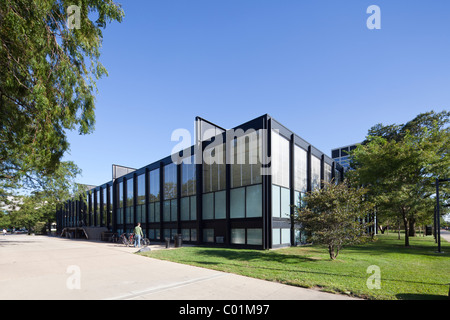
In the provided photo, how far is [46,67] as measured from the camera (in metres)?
7.00

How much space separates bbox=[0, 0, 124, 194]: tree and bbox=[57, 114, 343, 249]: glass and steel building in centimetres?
1170

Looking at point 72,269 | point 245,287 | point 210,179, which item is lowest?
point 72,269

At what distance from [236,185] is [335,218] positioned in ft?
31.0

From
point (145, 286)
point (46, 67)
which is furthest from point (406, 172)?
point (46, 67)

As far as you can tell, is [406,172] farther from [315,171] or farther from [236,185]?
[236,185]

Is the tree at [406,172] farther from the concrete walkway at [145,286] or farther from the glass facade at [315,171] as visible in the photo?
the concrete walkway at [145,286]

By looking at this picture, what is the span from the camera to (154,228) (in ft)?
95.6

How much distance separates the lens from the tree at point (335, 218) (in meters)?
11.6

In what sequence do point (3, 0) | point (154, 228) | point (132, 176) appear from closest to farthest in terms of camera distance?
point (3, 0)
point (154, 228)
point (132, 176)

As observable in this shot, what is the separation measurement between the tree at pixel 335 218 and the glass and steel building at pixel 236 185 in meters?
2.04
